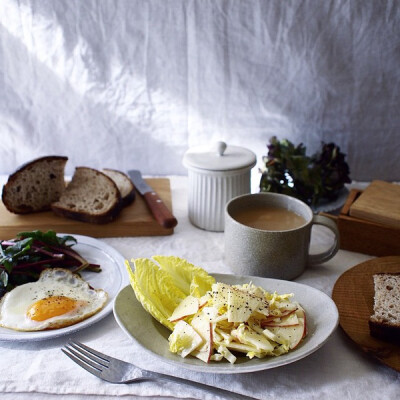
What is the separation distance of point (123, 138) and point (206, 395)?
1073 millimetres

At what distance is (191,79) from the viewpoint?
1.66 metres

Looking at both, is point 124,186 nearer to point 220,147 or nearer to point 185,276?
point 220,147

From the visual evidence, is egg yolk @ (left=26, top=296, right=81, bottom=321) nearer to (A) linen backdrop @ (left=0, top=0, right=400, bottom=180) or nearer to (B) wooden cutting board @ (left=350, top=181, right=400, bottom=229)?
(B) wooden cutting board @ (left=350, top=181, right=400, bottom=229)

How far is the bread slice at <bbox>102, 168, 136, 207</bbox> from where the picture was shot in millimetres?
1495

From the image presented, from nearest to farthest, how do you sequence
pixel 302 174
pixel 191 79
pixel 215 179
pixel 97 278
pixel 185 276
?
1. pixel 185 276
2. pixel 97 278
3. pixel 215 179
4. pixel 302 174
5. pixel 191 79

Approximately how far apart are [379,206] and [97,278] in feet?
2.31

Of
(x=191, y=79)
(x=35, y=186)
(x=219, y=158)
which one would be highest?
(x=191, y=79)

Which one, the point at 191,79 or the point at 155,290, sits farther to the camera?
the point at 191,79

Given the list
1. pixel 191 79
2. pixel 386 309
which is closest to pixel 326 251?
pixel 386 309

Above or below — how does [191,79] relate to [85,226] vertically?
above

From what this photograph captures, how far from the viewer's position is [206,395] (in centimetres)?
88

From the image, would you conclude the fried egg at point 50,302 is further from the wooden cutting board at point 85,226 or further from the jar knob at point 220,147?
the jar knob at point 220,147

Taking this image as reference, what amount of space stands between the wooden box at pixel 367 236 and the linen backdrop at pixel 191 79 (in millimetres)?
475

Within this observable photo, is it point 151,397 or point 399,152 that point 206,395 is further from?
point 399,152
